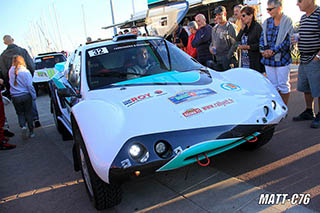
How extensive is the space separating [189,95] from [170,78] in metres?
0.52

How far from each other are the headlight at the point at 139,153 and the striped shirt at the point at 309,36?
2.98 meters

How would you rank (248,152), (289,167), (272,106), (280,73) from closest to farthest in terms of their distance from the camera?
(272,106), (289,167), (248,152), (280,73)

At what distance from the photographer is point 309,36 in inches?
141

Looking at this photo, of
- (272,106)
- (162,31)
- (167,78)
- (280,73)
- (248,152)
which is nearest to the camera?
(272,106)

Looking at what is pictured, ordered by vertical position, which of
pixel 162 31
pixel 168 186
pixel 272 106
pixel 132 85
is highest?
pixel 162 31

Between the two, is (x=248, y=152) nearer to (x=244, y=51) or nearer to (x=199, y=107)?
(x=199, y=107)

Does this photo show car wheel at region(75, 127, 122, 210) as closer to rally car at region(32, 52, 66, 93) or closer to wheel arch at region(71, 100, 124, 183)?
wheel arch at region(71, 100, 124, 183)

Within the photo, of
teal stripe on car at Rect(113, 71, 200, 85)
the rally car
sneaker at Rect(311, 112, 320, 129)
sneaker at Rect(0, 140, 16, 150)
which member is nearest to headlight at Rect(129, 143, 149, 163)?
teal stripe on car at Rect(113, 71, 200, 85)

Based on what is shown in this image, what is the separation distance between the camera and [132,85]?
2875 mm

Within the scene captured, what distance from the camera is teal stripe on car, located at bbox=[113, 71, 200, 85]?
114 inches

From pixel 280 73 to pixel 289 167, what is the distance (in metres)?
1.71

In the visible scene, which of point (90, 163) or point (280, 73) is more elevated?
point (280, 73)

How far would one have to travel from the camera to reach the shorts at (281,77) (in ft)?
12.7

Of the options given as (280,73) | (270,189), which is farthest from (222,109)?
(280,73)
